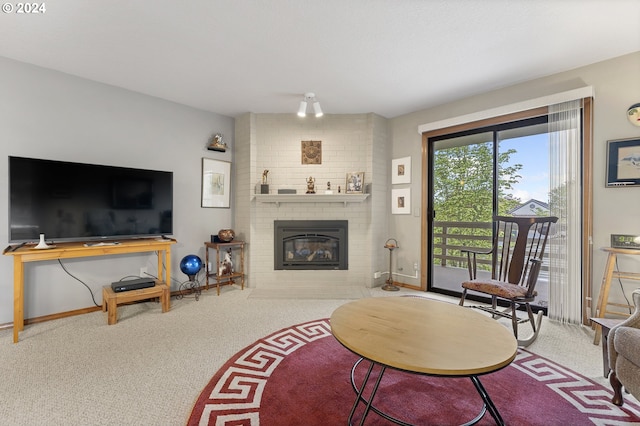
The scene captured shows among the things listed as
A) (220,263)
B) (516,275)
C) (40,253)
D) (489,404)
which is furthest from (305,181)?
(489,404)

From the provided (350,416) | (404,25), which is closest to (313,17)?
(404,25)

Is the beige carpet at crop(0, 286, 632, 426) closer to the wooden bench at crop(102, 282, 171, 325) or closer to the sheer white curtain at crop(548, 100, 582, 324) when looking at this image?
the wooden bench at crop(102, 282, 171, 325)

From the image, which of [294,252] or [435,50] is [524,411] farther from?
[294,252]

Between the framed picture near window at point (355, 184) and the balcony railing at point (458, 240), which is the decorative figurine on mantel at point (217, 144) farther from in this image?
the balcony railing at point (458, 240)

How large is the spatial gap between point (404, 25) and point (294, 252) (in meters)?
2.99

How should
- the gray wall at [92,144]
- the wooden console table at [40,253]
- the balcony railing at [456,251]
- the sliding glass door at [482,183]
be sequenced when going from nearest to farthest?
the wooden console table at [40,253], the gray wall at [92,144], the sliding glass door at [482,183], the balcony railing at [456,251]

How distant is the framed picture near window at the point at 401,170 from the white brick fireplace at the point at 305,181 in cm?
28

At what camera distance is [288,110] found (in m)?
3.87

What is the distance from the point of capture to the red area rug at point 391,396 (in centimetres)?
145

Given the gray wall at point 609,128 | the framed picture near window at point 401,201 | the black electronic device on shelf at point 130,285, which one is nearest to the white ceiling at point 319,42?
the gray wall at point 609,128

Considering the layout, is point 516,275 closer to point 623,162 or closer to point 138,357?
point 623,162

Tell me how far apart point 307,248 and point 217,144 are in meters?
1.96

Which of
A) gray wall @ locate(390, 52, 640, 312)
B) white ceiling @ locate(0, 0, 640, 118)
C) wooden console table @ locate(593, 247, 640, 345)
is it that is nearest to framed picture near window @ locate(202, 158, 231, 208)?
white ceiling @ locate(0, 0, 640, 118)

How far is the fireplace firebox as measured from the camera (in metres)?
4.00
